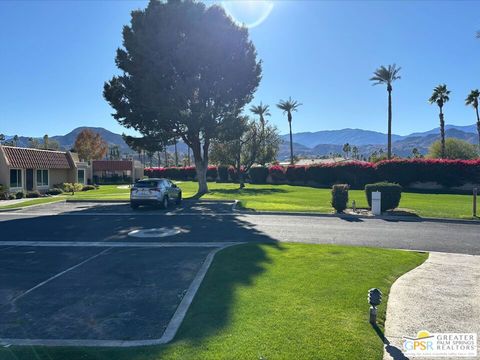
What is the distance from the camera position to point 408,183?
40.8 meters

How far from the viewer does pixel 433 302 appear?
649 centimetres

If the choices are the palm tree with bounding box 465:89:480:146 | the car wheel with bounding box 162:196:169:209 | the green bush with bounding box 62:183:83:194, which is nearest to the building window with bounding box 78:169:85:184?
the green bush with bounding box 62:183:83:194

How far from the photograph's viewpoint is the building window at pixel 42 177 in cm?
3788

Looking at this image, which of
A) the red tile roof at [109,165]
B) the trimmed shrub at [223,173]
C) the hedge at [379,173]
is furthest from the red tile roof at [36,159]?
the trimmed shrub at [223,173]

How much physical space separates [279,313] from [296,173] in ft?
164

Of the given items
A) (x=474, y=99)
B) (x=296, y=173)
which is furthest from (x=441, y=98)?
(x=296, y=173)

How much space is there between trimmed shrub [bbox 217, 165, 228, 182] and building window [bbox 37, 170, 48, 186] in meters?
34.7

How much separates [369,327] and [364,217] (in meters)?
14.4

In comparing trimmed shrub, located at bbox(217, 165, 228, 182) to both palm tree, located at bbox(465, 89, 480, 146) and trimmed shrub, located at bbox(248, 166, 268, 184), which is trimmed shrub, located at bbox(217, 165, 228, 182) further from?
palm tree, located at bbox(465, 89, 480, 146)

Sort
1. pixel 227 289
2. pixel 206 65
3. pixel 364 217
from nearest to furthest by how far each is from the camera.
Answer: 1. pixel 227 289
2. pixel 364 217
3. pixel 206 65

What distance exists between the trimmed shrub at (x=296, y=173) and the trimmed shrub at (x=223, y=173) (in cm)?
1568

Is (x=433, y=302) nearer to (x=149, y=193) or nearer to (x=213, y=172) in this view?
(x=149, y=193)

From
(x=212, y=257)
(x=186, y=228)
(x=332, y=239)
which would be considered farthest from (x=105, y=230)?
(x=332, y=239)

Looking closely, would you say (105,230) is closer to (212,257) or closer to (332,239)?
(212,257)
